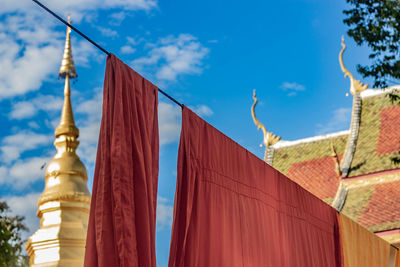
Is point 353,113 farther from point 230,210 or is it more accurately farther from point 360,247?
point 230,210

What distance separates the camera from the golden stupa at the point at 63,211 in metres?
8.37

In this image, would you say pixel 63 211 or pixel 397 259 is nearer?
pixel 397 259

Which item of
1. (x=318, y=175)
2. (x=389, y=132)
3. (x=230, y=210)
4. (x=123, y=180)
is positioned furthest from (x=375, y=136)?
(x=123, y=180)

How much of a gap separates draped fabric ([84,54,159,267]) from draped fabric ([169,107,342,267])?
1.06 feet

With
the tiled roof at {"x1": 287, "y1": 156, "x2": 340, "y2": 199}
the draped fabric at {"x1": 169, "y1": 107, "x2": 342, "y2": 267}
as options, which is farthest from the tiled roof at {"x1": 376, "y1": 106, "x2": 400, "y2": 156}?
the draped fabric at {"x1": 169, "y1": 107, "x2": 342, "y2": 267}

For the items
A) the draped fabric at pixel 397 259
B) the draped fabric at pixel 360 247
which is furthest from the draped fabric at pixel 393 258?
the draped fabric at pixel 360 247

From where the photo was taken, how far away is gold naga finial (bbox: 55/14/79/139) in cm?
1013

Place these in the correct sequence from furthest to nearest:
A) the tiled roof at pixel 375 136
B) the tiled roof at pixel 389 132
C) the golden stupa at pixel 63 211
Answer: the tiled roof at pixel 389 132 → the tiled roof at pixel 375 136 → the golden stupa at pixel 63 211

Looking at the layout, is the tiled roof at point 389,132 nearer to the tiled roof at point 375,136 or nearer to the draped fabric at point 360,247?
the tiled roof at point 375,136

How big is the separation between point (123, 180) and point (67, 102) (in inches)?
336

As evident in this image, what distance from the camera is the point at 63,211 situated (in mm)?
8852

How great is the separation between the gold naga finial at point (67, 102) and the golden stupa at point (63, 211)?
0.02 metres

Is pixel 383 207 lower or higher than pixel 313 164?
lower

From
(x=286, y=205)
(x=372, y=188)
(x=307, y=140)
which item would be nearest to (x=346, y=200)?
(x=372, y=188)
